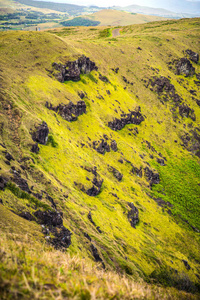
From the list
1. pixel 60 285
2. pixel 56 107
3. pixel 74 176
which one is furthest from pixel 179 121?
pixel 60 285

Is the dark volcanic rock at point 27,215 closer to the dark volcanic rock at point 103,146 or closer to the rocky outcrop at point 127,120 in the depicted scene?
the dark volcanic rock at point 103,146

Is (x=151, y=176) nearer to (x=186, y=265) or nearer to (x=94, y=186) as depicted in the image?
(x=186, y=265)

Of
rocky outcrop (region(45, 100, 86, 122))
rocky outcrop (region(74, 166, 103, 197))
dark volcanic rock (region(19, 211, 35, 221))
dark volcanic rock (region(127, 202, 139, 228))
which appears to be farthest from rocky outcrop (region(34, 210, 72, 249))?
rocky outcrop (region(45, 100, 86, 122))

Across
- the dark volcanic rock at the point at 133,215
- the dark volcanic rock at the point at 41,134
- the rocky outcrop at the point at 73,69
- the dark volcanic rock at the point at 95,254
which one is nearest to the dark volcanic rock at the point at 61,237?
the dark volcanic rock at the point at 95,254

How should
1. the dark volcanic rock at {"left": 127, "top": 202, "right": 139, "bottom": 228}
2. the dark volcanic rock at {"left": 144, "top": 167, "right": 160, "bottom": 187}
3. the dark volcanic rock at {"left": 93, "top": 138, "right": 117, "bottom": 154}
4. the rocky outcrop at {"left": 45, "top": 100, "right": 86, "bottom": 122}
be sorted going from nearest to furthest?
the dark volcanic rock at {"left": 127, "top": 202, "right": 139, "bottom": 228} < the rocky outcrop at {"left": 45, "top": 100, "right": 86, "bottom": 122} < the dark volcanic rock at {"left": 93, "top": 138, "right": 117, "bottom": 154} < the dark volcanic rock at {"left": 144, "top": 167, "right": 160, "bottom": 187}

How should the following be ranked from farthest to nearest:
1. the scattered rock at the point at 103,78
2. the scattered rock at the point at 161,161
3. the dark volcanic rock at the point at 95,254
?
1. the scattered rock at the point at 103,78
2. the scattered rock at the point at 161,161
3. the dark volcanic rock at the point at 95,254

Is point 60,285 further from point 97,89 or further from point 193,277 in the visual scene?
point 97,89

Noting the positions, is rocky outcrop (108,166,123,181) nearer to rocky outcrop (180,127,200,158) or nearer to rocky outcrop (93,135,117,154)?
rocky outcrop (93,135,117,154)
